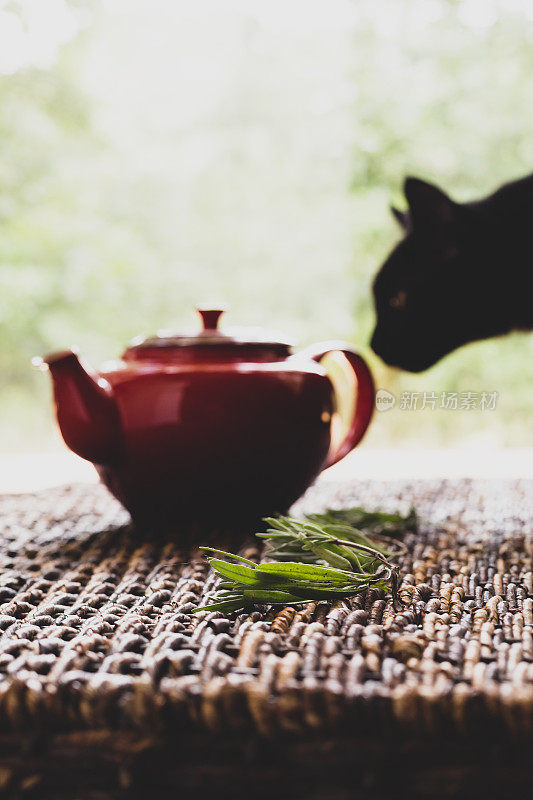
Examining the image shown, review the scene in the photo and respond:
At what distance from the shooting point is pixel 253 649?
1.12 ft

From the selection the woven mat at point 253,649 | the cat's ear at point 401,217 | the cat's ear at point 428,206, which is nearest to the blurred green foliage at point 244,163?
the cat's ear at point 401,217

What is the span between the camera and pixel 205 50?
6.84 feet

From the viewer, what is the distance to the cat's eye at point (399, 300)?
41.9 inches

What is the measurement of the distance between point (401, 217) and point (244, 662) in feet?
3.06

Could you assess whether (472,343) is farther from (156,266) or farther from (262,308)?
Answer: (156,266)

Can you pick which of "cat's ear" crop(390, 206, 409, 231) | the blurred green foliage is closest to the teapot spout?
"cat's ear" crop(390, 206, 409, 231)

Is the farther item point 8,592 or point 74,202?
point 74,202

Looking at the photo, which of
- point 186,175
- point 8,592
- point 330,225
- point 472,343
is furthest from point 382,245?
point 8,592

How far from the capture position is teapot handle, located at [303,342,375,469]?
2.41ft

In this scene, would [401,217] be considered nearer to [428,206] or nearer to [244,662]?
[428,206]

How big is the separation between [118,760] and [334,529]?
1.03ft

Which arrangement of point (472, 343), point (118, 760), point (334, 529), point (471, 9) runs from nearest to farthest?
point (118, 760)
point (334, 529)
point (472, 343)
point (471, 9)

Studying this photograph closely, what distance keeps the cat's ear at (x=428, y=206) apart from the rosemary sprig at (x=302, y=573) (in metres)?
0.60

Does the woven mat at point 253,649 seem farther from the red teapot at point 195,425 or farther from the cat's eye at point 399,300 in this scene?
the cat's eye at point 399,300
